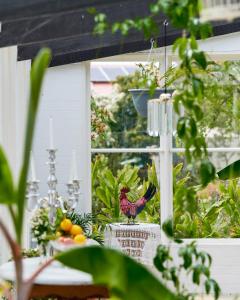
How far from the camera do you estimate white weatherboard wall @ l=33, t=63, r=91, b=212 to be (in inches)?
338

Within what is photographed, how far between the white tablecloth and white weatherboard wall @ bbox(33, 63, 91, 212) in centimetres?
44

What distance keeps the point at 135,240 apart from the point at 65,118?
136 cm

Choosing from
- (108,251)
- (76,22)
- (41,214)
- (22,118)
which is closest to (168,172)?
(22,118)

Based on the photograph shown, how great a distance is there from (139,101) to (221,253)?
67.6 inches

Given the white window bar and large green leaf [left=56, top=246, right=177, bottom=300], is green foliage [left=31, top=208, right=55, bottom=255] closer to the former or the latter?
large green leaf [left=56, top=246, right=177, bottom=300]

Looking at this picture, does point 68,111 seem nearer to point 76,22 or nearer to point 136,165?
point 136,165

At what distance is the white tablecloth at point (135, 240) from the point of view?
8234 mm

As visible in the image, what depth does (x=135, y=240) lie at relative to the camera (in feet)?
27.1

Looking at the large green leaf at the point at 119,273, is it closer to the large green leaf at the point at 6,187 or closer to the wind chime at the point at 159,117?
the large green leaf at the point at 6,187

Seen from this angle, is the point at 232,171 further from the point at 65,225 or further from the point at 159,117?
the point at 159,117

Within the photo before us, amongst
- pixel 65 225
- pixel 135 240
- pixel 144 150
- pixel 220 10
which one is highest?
pixel 220 10

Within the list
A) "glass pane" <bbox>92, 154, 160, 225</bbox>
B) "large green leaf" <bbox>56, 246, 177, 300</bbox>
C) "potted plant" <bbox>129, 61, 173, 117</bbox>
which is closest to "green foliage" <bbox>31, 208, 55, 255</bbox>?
"large green leaf" <bbox>56, 246, 177, 300</bbox>

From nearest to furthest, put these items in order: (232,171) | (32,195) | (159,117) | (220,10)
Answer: (220,10)
(32,195)
(232,171)
(159,117)

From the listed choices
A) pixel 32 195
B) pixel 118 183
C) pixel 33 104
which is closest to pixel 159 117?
pixel 118 183
